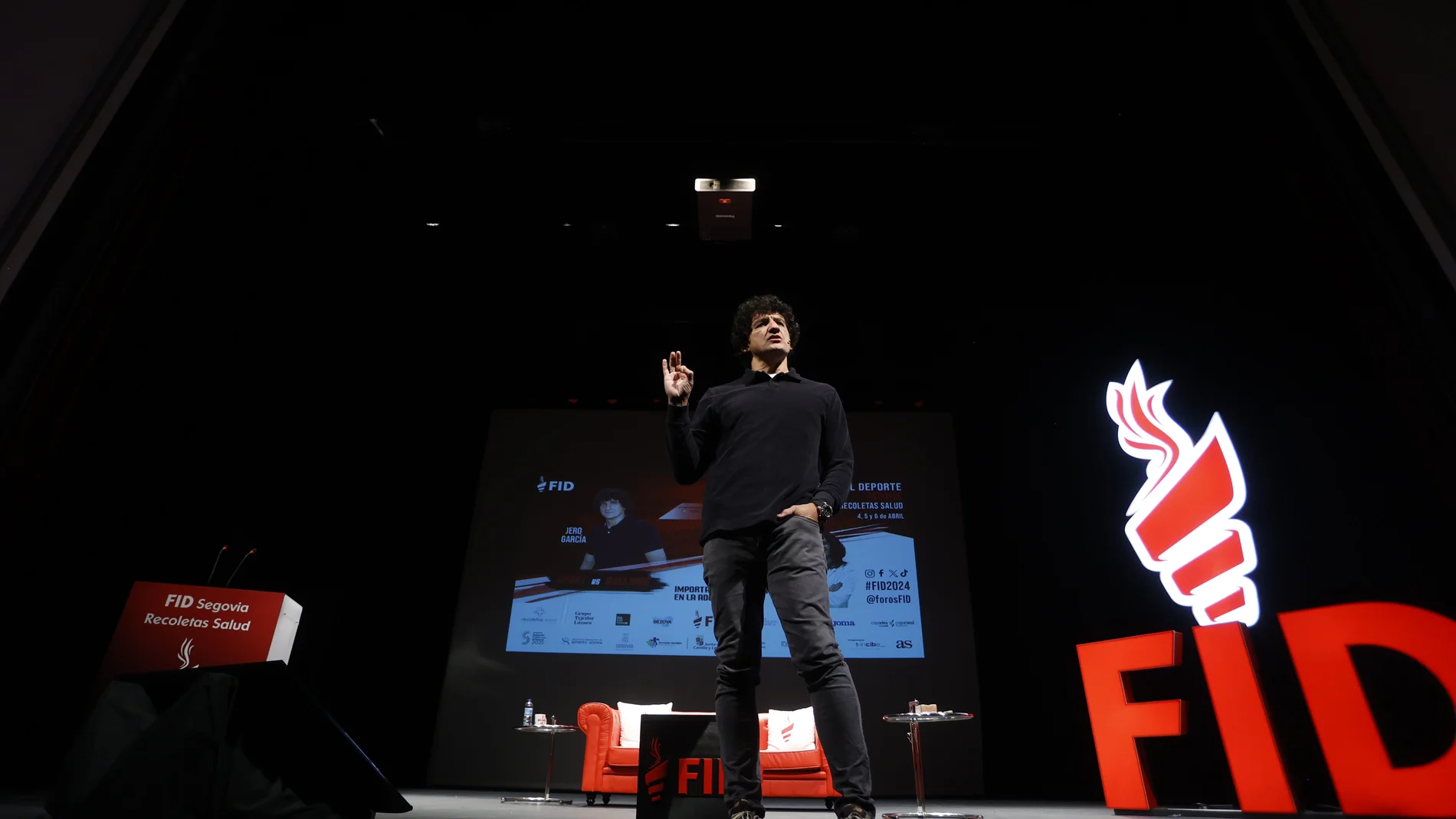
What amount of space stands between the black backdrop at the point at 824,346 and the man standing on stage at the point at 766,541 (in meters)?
1.13

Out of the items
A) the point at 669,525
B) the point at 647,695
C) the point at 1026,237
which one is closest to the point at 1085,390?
the point at 1026,237

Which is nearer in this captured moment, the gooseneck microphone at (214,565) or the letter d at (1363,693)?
the letter d at (1363,693)

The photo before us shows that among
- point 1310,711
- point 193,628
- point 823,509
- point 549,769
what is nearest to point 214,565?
point 193,628

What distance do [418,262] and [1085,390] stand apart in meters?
5.14

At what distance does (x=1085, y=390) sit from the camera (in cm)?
562

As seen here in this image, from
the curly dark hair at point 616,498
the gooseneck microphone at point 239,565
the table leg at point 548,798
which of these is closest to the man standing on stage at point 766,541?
the table leg at point 548,798

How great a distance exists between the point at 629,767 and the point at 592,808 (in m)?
0.36

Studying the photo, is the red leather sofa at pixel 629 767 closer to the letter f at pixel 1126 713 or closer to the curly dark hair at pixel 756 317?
the letter f at pixel 1126 713

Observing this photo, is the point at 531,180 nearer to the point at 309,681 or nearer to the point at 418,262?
the point at 418,262

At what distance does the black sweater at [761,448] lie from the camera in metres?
1.81

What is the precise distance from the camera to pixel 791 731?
189 inches

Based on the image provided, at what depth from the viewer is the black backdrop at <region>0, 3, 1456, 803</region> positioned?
4.72 ft

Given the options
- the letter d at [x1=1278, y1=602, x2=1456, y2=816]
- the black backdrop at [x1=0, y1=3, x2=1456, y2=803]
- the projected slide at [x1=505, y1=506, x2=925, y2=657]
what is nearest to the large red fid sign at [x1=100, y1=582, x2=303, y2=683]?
the black backdrop at [x1=0, y1=3, x2=1456, y2=803]

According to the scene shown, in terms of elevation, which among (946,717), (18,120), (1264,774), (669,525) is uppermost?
(669,525)
